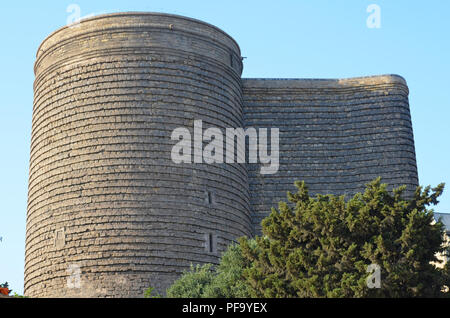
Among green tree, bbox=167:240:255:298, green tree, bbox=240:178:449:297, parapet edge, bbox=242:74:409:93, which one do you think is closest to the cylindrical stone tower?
green tree, bbox=167:240:255:298

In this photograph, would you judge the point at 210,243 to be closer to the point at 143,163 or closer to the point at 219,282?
the point at 143,163

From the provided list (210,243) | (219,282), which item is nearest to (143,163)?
(210,243)

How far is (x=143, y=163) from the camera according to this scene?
33.8m

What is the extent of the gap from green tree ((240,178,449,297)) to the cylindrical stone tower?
26.3ft

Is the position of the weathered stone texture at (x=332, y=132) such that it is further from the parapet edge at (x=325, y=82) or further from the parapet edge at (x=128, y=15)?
the parapet edge at (x=128, y=15)

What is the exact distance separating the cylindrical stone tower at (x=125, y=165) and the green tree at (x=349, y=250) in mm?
8011

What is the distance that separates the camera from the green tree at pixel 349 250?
76.8ft

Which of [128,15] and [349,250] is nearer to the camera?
[349,250]

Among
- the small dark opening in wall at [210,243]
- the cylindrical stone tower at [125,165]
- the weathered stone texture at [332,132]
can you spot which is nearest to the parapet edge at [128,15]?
the cylindrical stone tower at [125,165]

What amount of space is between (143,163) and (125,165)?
0.76 metres

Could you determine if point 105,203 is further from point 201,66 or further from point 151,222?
point 201,66

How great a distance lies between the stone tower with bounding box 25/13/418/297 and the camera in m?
32.9
